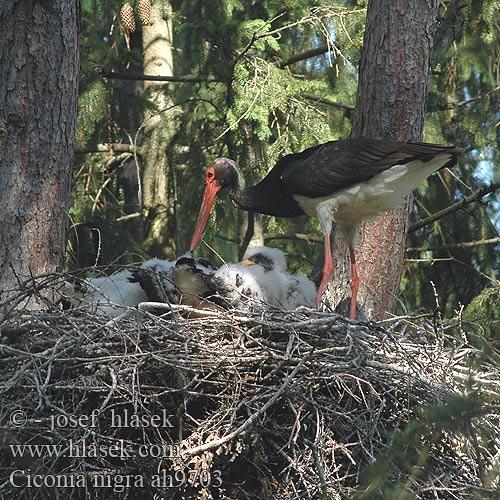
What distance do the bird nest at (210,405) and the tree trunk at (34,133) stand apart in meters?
0.67

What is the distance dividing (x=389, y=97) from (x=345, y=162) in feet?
1.72

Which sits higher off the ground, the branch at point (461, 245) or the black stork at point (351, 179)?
the black stork at point (351, 179)

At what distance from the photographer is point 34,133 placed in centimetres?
532

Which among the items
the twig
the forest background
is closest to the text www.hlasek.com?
the twig

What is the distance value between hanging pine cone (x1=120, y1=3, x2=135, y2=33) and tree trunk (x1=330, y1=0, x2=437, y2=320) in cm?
252

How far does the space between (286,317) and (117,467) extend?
42.1 inches

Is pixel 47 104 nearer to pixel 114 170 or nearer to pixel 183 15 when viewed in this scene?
pixel 183 15

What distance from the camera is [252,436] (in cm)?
460

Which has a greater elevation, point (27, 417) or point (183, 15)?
point (183, 15)

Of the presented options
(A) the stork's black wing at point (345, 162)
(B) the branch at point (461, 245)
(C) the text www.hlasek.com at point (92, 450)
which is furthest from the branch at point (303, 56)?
(C) the text www.hlasek.com at point (92, 450)

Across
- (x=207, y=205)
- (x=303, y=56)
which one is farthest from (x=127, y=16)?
(x=207, y=205)

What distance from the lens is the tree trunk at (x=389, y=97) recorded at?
6.15m

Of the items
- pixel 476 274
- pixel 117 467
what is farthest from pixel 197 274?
pixel 476 274

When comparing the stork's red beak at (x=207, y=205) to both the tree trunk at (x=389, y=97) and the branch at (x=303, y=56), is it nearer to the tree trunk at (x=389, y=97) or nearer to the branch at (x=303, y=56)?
the tree trunk at (x=389, y=97)
